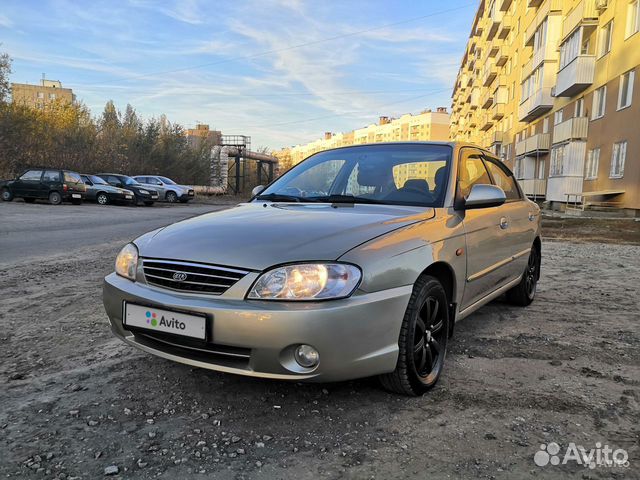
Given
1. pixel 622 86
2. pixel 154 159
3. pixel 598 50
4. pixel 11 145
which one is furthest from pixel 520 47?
pixel 11 145

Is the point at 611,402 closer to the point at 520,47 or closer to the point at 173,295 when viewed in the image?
the point at 173,295

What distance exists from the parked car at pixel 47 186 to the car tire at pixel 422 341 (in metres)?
21.9

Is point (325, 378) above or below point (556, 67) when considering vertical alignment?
below

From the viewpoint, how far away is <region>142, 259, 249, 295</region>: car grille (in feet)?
7.59

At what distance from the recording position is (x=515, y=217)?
4266 millimetres

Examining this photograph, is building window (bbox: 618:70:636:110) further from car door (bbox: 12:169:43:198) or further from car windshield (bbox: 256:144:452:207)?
car door (bbox: 12:169:43:198)

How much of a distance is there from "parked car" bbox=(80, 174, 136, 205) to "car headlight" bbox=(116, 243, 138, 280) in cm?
2220

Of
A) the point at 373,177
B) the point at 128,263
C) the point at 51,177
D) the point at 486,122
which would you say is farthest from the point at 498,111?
the point at 128,263

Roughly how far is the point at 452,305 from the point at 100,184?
77.9 ft

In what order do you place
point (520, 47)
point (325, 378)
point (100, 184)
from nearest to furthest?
point (325, 378), point (100, 184), point (520, 47)

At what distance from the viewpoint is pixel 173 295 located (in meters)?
2.41

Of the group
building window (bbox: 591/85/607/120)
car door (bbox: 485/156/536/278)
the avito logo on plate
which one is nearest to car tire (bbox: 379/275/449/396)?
the avito logo on plate

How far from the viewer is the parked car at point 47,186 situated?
2095cm

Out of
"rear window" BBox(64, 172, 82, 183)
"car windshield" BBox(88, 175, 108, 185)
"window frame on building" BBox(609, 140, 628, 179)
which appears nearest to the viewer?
"window frame on building" BBox(609, 140, 628, 179)
